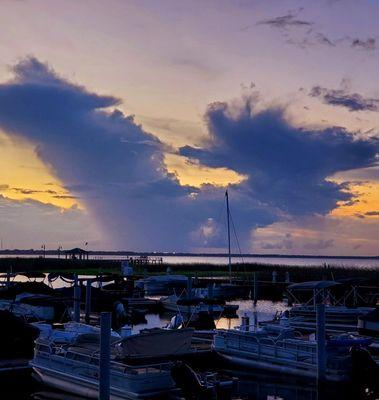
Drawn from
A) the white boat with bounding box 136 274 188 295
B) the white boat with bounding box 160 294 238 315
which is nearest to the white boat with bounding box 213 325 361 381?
the white boat with bounding box 160 294 238 315

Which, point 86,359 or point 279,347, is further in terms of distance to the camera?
point 279,347

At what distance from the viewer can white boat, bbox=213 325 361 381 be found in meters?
21.8

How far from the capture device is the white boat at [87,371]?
19562 millimetres

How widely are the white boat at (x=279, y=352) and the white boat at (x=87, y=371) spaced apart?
5.30 meters

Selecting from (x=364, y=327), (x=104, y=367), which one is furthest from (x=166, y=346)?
(x=364, y=327)

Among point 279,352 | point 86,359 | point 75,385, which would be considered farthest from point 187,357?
point 75,385

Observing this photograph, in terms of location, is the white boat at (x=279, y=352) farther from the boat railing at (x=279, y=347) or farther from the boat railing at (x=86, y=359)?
the boat railing at (x=86, y=359)

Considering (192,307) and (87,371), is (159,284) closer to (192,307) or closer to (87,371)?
(192,307)

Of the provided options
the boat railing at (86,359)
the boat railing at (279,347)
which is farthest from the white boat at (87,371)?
the boat railing at (279,347)

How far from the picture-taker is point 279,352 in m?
24.1

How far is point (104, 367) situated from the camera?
1792 cm

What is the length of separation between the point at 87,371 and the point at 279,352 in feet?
24.0

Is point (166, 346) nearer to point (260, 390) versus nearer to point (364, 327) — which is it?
point (260, 390)

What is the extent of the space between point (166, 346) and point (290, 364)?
4.72 meters
